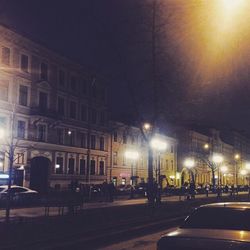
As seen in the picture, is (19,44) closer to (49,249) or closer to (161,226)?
(161,226)

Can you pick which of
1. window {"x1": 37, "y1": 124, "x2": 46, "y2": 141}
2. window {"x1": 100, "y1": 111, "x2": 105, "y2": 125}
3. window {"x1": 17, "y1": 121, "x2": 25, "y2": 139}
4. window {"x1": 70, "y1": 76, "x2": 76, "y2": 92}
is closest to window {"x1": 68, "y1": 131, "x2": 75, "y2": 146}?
window {"x1": 70, "y1": 76, "x2": 76, "y2": 92}

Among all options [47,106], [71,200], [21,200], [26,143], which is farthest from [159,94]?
[47,106]

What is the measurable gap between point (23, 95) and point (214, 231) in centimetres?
4340

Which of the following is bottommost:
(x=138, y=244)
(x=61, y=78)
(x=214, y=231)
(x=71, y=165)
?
(x=138, y=244)

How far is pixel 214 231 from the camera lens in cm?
763

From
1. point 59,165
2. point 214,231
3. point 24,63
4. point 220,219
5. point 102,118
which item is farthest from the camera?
point 102,118

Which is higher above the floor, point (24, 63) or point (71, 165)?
point (24, 63)

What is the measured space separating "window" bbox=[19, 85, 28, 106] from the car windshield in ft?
138

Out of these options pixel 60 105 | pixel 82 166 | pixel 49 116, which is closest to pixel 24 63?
pixel 49 116

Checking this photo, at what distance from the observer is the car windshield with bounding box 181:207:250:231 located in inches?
310

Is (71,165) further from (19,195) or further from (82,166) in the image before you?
(19,195)

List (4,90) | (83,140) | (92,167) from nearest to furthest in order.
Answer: (4,90), (83,140), (92,167)

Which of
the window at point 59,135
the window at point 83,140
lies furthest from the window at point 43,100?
the window at point 83,140

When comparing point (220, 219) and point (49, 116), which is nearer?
point (220, 219)
